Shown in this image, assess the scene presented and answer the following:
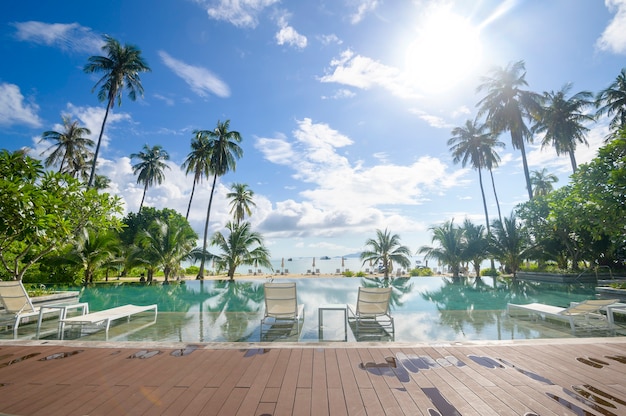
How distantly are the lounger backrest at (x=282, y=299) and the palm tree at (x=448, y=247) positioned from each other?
17391 millimetres

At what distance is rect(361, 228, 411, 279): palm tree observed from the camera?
19.7 metres

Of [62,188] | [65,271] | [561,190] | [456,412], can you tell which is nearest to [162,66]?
[62,188]

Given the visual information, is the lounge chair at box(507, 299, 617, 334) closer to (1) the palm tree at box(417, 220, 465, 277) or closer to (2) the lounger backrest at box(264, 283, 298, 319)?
(2) the lounger backrest at box(264, 283, 298, 319)

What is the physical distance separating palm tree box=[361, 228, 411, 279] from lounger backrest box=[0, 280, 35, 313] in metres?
17.1

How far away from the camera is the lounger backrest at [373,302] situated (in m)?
5.54

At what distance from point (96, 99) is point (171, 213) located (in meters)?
9.66

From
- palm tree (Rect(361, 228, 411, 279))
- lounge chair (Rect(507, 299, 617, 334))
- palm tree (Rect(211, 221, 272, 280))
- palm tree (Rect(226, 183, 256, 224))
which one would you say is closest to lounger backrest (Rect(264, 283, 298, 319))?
lounge chair (Rect(507, 299, 617, 334))

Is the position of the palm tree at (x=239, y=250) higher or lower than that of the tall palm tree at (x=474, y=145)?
lower

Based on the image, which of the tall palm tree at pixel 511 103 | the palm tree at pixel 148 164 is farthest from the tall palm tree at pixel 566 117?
the palm tree at pixel 148 164

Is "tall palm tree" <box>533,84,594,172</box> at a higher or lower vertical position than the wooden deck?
higher

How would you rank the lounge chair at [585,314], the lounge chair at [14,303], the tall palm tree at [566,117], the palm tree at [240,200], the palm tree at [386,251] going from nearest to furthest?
the lounge chair at [585,314] < the lounge chair at [14,303] < the palm tree at [386,251] < the tall palm tree at [566,117] < the palm tree at [240,200]

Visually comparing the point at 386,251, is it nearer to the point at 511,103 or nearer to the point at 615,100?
the point at 511,103

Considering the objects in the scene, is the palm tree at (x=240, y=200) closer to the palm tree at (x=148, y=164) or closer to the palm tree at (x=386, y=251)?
the palm tree at (x=148, y=164)

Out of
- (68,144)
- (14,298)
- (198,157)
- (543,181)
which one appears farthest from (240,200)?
(543,181)
